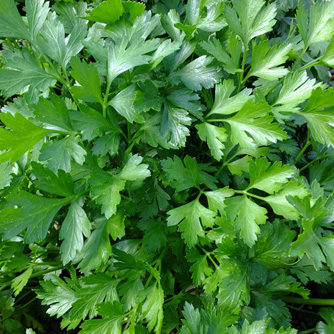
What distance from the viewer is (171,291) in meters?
0.90

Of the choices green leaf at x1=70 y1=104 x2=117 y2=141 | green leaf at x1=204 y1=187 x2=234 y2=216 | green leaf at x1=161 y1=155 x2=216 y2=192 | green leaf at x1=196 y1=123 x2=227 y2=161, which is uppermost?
green leaf at x1=70 y1=104 x2=117 y2=141

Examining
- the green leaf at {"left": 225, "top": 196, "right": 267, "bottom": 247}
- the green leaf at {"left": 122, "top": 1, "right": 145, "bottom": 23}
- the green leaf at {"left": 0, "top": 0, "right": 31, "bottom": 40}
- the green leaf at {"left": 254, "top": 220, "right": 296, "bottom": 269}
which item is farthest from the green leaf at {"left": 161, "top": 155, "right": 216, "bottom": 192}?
the green leaf at {"left": 0, "top": 0, "right": 31, "bottom": 40}

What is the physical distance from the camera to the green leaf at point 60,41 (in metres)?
0.81

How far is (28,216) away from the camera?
0.74 m

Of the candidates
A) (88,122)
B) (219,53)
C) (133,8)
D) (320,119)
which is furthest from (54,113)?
(320,119)

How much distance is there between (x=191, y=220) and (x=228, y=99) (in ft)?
1.01

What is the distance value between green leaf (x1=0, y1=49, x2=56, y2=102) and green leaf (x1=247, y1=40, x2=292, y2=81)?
0.50 metres

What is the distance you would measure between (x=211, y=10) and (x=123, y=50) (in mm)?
261

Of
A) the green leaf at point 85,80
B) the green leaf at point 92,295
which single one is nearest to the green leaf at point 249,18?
the green leaf at point 85,80

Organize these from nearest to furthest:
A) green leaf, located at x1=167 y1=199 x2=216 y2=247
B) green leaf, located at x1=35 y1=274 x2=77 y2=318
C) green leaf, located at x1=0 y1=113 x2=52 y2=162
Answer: green leaf, located at x1=0 y1=113 x2=52 y2=162, green leaf, located at x1=167 y1=199 x2=216 y2=247, green leaf, located at x1=35 y1=274 x2=77 y2=318

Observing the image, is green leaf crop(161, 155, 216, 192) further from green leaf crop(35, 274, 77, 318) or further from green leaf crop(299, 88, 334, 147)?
green leaf crop(35, 274, 77, 318)

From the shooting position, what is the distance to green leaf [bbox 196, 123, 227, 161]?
780 millimetres

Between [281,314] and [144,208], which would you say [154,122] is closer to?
[144,208]

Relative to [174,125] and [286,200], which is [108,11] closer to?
[174,125]
